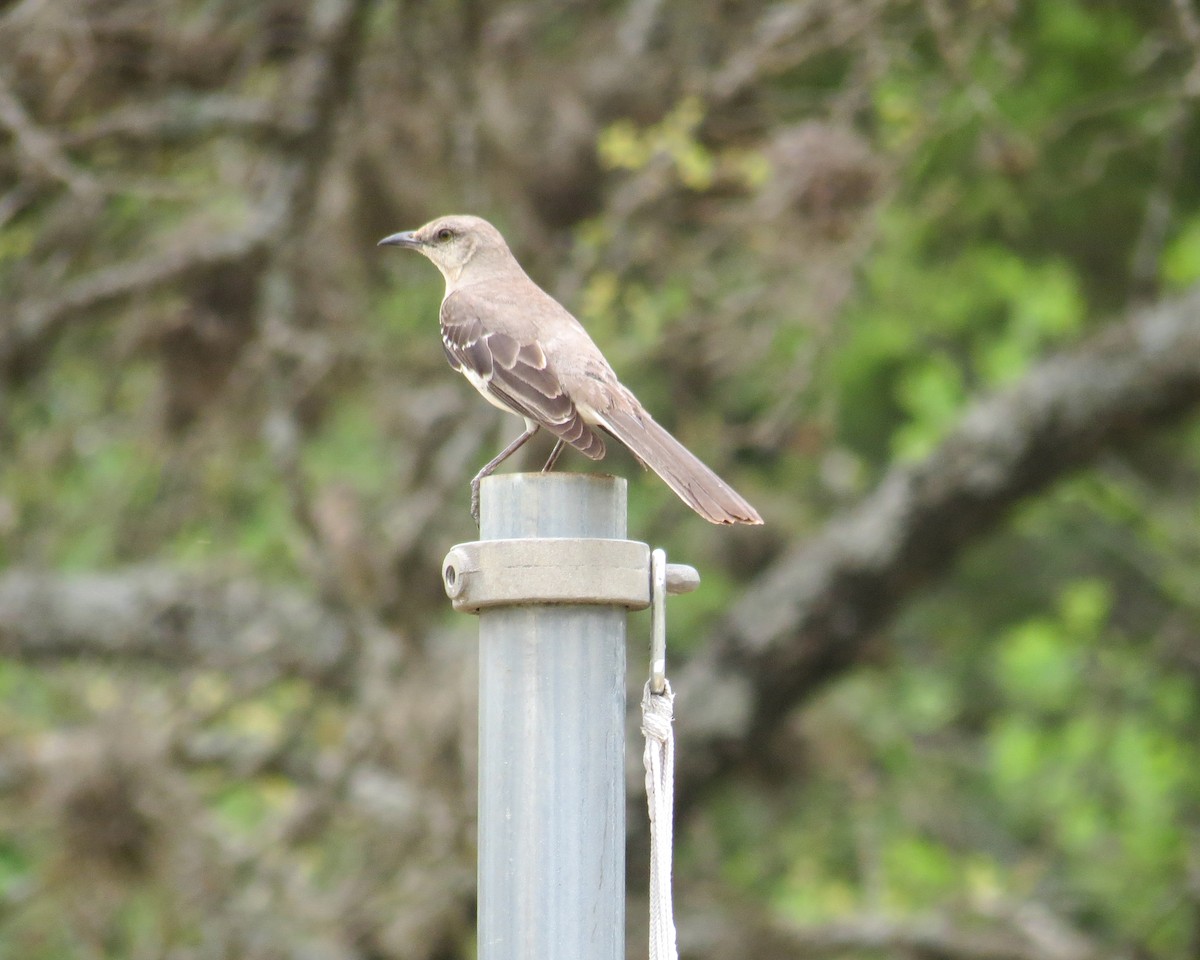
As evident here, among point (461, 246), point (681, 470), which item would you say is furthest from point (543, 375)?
point (461, 246)

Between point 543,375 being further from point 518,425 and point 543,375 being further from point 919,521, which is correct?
point 919,521

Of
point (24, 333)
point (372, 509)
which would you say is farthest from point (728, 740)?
point (24, 333)

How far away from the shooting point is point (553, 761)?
100 inches

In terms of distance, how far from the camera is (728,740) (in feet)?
23.3

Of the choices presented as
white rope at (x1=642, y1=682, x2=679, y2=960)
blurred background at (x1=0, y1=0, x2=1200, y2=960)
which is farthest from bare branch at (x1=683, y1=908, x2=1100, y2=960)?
white rope at (x1=642, y1=682, x2=679, y2=960)

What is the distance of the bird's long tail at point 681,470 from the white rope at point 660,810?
1.15ft

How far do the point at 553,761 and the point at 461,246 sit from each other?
9.67ft

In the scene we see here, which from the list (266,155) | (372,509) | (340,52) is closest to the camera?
(340,52)

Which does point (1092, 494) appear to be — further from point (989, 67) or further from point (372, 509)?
point (372, 509)

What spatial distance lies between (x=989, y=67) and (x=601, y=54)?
1.65 m

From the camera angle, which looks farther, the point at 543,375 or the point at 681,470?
the point at 543,375

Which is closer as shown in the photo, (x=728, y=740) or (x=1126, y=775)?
(x=728, y=740)

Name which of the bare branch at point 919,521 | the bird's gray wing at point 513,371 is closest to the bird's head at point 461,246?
the bird's gray wing at point 513,371

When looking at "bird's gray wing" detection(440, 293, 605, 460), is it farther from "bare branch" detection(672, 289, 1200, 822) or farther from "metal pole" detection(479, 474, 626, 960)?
"bare branch" detection(672, 289, 1200, 822)
